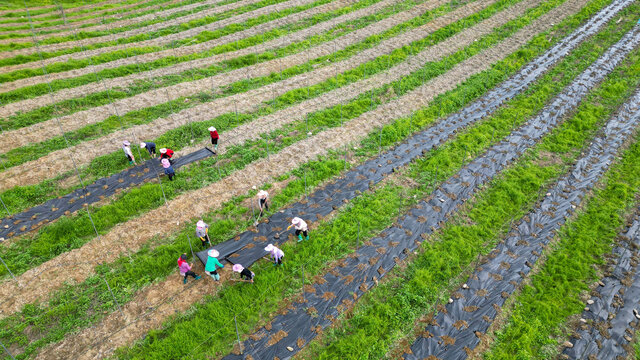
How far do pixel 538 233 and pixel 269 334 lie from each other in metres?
9.31

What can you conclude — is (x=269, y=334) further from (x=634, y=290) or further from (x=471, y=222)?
(x=634, y=290)

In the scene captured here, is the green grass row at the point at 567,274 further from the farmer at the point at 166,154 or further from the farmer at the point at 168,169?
the farmer at the point at 166,154

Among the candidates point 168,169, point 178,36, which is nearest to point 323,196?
point 168,169

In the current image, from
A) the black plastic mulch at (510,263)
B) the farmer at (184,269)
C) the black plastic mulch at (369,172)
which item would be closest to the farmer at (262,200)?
the black plastic mulch at (369,172)

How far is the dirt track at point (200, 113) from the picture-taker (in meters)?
14.9

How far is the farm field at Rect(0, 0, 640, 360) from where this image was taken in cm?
982

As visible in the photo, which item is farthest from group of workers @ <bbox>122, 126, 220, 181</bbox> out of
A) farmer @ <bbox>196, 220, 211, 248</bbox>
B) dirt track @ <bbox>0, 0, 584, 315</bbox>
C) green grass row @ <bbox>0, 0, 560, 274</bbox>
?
farmer @ <bbox>196, 220, 211, 248</bbox>

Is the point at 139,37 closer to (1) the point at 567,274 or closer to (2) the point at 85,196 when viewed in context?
(2) the point at 85,196

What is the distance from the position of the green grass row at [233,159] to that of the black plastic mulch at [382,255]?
6.44 metres

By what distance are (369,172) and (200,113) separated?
30.6ft

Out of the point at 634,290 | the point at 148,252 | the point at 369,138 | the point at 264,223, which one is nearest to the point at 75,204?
the point at 148,252

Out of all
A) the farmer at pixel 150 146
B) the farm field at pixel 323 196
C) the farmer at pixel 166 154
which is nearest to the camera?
the farm field at pixel 323 196

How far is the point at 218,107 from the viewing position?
19094 mm

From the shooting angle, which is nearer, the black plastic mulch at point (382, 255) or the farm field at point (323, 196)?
the black plastic mulch at point (382, 255)
